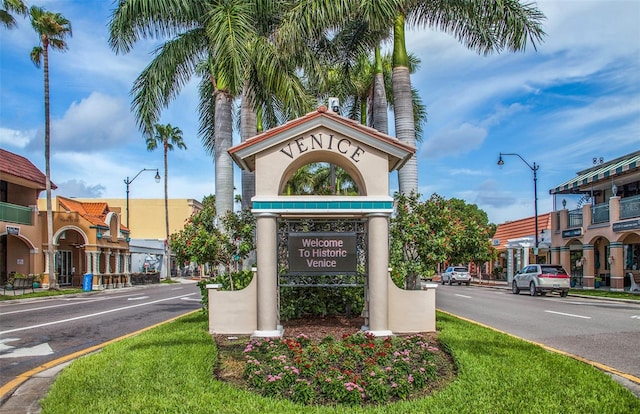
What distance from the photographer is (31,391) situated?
288 inches

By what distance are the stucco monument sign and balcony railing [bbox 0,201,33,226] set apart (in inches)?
985

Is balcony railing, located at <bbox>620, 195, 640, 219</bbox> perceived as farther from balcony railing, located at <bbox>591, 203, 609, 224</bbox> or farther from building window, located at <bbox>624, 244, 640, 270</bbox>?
building window, located at <bbox>624, 244, 640, 270</bbox>

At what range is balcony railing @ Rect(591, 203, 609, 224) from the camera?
A: 103 feet

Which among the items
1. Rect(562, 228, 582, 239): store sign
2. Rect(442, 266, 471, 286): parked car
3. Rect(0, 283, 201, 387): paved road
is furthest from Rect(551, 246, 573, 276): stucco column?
Rect(0, 283, 201, 387): paved road

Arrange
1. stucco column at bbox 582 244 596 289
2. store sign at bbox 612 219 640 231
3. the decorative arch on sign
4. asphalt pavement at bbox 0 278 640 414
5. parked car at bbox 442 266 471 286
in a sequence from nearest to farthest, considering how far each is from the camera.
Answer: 1. asphalt pavement at bbox 0 278 640 414
2. the decorative arch on sign
3. store sign at bbox 612 219 640 231
4. stucco column at bbox 582 244 596 289
5. parked car at bbox 442 266 471 286

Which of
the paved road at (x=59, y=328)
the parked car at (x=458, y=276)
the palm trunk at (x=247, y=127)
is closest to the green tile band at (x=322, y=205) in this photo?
the paved road at (x=59, y=328)

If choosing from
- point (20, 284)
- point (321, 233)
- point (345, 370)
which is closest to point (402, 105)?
point (321, 233)

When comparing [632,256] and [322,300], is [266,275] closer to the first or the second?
[322,300]

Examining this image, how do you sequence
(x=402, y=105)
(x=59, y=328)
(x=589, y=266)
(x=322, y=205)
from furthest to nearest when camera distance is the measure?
(x=589, y=266)
(x=402, y=105)
(x=59, y=328)
(x=322, y=205)

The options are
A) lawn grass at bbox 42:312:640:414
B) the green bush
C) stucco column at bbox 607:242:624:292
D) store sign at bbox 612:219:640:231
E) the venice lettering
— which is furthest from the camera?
stucco column at bbox 607:242:624:292

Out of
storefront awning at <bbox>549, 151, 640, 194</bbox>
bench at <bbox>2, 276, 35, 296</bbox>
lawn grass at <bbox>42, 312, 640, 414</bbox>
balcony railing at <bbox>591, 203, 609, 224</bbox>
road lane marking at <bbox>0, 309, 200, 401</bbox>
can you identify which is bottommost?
bench at <bbox>2, 276, 35, 296</bbox>

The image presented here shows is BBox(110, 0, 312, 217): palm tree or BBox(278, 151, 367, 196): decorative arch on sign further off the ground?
BBox(110, 0, 312, 217): palm tree

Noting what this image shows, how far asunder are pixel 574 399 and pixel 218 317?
6302mm

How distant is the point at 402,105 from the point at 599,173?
889 inches
